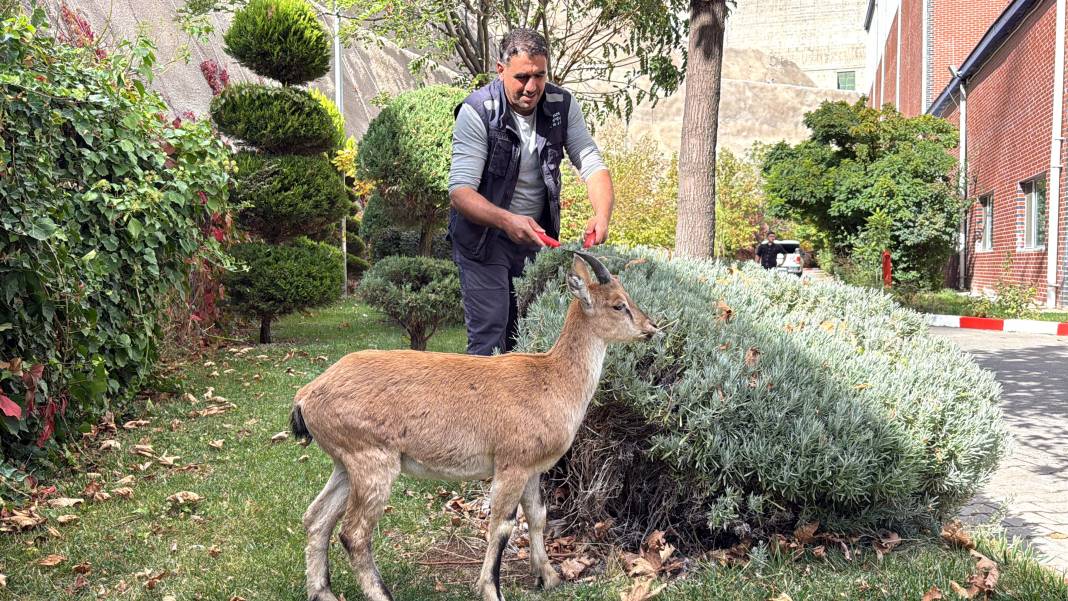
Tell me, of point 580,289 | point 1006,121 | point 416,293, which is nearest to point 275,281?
point 416,293

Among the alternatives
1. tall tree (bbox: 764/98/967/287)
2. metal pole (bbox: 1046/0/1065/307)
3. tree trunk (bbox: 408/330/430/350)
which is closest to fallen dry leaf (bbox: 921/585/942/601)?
tree trunk (bbox: 408/330/430/350)

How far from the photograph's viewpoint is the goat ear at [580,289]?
3.75 m

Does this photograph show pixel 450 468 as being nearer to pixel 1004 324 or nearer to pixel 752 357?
pixel 752 357

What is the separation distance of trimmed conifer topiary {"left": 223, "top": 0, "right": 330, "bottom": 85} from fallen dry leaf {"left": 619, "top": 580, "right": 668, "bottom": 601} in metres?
10.9

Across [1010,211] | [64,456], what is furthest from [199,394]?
[1010,211]

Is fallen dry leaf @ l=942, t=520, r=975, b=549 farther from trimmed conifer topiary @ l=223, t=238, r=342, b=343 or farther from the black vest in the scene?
trimmed conifer topiary @ l=223, t=238, r=342, b=343

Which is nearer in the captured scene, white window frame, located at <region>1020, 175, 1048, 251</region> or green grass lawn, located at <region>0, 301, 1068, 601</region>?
green grass lawn, located at <region>0, 301, 1068, 601</region>

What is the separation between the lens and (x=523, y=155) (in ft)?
16.5

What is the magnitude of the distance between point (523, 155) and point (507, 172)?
0.16 metres

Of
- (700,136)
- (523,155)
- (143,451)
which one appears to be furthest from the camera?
(700,136)

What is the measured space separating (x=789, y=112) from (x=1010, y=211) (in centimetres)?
9094

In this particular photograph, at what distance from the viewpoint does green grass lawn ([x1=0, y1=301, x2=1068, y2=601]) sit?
3.96 meters

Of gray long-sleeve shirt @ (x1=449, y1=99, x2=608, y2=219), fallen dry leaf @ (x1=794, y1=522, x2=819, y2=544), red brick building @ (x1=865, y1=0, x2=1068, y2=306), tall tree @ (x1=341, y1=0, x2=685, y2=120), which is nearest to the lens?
fallen dry leaf @ (x1=794, y1=522, x2=819, y2=544)

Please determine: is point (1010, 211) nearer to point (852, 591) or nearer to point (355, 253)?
point (355, 253)
